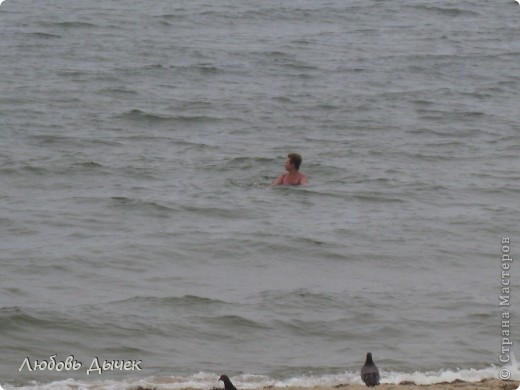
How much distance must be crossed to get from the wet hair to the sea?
0.35 m

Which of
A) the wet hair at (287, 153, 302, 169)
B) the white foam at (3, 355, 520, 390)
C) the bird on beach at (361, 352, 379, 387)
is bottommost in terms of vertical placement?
the white foam at (3, 355, 520, 390)

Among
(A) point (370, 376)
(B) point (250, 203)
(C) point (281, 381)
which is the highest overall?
(A) point (370, 376)

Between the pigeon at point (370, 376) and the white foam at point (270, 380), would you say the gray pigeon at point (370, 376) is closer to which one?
the pigeon at point (370, 376)

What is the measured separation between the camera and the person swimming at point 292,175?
14.8 meters

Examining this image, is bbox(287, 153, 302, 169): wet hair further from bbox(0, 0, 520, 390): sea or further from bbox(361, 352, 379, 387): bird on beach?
bbox(361, 352, 379, 387): bird on beach

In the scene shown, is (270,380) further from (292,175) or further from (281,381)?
(292,175)

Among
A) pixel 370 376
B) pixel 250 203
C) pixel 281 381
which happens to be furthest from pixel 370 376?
pixel 250 203

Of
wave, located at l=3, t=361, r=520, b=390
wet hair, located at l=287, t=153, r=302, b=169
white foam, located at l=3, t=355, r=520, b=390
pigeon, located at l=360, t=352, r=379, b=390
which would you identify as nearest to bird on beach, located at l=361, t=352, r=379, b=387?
pigeon, located at l=360, t=352, r=379, b=390

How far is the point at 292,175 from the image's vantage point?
15023 mm

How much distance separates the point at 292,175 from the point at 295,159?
302 mm

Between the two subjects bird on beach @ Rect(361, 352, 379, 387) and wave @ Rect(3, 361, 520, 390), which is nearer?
bird on beach @ Rect(361, 352, 379, 387)

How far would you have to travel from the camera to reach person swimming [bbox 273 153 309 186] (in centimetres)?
1484

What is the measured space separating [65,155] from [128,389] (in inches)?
336

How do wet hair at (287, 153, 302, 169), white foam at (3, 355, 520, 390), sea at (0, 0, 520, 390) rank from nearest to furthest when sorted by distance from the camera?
1. white foam at (3, 355, 520, 390)
2. sea at (0, 0, 520, 390)
3. wet hair at (287, 153, 302, 169)
